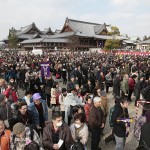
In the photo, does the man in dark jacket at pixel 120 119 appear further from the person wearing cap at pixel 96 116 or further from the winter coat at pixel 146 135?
the winter coat at pixel 146 135

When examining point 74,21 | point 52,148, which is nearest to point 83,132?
point 52,148

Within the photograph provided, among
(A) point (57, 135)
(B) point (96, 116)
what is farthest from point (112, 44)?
(A) point (57, 135)

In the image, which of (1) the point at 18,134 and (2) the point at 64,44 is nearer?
(1) the point at 18,134

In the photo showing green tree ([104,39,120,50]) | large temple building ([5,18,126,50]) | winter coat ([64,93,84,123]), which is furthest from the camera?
large temple building ([5,18,126,50])

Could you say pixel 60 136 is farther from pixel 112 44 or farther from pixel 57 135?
pixel 112 44

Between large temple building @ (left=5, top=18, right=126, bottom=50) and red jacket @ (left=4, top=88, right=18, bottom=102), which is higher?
large temple building @ (left=5, top=18, right=126, bottom=50)

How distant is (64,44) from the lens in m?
55.3

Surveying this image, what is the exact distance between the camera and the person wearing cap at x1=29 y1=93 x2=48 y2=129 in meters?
5.51

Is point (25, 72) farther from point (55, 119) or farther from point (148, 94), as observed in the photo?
point (55, 119)

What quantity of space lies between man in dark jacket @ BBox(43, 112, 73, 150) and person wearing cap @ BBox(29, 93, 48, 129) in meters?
1.34

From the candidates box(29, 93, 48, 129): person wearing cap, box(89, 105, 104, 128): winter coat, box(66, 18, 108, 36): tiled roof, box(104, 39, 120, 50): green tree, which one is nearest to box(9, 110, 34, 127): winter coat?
box(29, 93, 48, 129): person wearing cap

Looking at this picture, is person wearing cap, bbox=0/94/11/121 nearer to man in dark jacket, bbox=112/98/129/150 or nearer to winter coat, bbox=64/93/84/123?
winter coat, bbox=64/93/84/123

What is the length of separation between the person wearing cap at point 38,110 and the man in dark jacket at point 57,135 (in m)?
1.34

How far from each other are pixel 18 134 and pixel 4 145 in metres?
0.36
